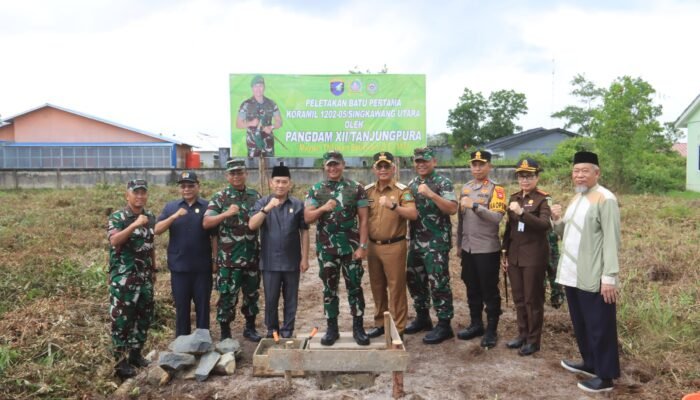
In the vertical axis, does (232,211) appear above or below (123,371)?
above

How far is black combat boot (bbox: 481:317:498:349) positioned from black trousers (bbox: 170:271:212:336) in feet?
8.71

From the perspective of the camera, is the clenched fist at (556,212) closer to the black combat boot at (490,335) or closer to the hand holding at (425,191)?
the hand holding at (425,191)

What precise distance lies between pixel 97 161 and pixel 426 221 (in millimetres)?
31269

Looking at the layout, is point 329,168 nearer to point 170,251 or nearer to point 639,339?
point 170,251

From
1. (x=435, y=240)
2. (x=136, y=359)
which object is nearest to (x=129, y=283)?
(x=136, y=359)

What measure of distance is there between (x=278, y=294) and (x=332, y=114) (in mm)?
9604

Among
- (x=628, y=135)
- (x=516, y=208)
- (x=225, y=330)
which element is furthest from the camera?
(x=628, y=135)

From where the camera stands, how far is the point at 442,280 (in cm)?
483

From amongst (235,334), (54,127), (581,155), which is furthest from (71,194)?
(54,127)

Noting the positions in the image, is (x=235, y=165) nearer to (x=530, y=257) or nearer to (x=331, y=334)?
(x=331, y=334)

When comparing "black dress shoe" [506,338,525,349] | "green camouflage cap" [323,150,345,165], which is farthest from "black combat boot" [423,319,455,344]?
"green camouflage cap" [323,150,345,165]

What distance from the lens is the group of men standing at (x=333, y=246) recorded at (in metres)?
4.28

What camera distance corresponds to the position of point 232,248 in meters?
4.69

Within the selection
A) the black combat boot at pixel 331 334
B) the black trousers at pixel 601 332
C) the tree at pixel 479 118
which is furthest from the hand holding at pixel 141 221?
the tree at pixel 479 118
